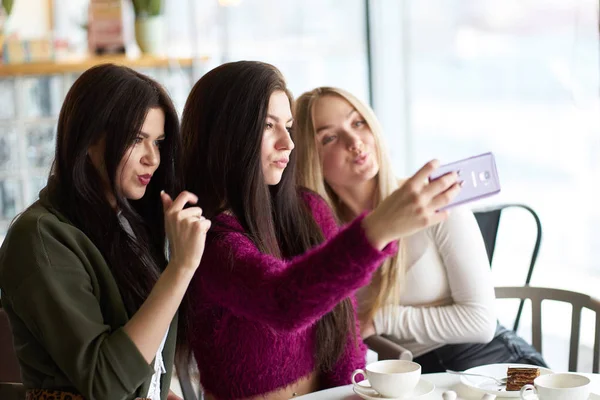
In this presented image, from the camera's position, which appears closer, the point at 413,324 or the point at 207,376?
the point at 207,376

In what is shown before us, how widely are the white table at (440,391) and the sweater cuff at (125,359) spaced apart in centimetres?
31

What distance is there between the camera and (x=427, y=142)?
4035 millimetres

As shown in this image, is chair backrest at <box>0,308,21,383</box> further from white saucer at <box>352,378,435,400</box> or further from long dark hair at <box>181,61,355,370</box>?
white saucer at <box>352,378,435,400</box>

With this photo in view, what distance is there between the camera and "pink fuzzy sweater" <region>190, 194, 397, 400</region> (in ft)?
4.17

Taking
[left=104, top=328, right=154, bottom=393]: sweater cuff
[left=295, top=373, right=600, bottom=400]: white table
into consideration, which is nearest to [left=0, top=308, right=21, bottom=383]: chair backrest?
[left=104, top=328, right=154, bottom=393]: sweater cuff

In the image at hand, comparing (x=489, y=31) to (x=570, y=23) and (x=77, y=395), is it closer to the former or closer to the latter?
(x=570, y=23)

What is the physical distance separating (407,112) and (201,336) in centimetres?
263

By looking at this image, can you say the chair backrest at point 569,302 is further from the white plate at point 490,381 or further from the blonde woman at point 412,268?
the white plate at point 490,381

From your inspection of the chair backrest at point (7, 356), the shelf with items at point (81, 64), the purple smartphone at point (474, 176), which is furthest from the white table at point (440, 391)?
the shelf with items at point (81, 64)

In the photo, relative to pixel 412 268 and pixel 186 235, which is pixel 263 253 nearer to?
pixel 186 235

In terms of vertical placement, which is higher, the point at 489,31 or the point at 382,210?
the point at 489,31

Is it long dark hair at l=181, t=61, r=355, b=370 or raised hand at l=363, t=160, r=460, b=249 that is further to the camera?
long dark hair at l=181, t=61, r=355, b=370

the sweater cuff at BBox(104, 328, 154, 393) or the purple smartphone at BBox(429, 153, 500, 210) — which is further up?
the purple smartphone at BBox(429, 153, 500, 210)

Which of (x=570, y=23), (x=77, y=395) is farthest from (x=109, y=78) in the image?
(x=570, y=23)
